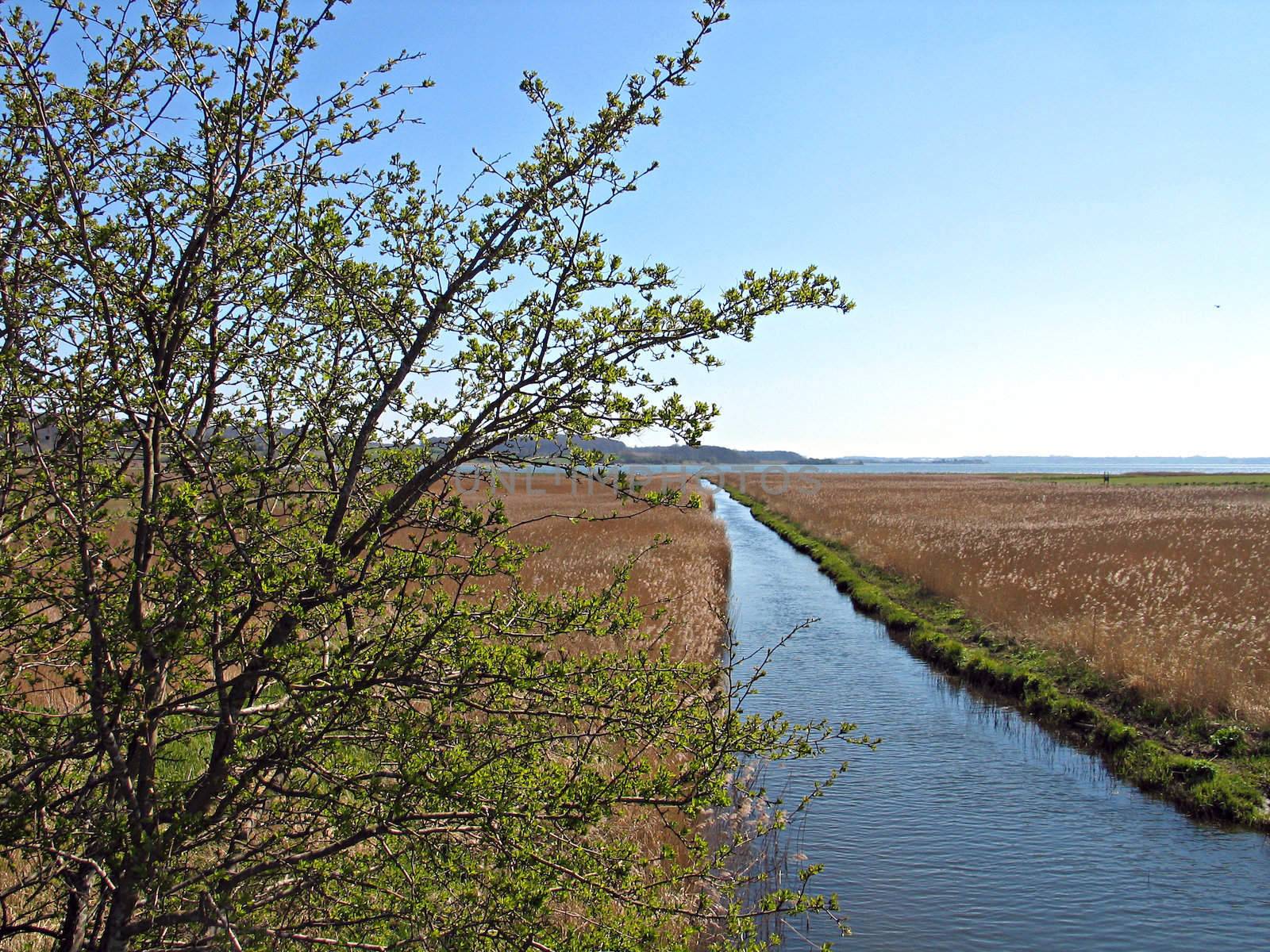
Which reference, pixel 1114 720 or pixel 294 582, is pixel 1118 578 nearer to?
pixel 1114 720

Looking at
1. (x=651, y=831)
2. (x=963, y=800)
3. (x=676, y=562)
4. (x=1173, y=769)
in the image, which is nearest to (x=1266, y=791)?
(x=1173, y=769)

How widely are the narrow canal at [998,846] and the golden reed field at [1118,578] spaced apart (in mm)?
2551

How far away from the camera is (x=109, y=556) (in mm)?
4355

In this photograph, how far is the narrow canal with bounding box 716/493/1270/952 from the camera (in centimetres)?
931

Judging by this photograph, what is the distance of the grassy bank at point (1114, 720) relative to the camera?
1209 cm

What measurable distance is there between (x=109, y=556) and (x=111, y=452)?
3.54ft

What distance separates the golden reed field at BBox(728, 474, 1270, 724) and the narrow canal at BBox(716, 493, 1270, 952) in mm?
2551

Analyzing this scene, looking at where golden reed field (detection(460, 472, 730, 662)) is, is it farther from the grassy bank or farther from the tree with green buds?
the grassy bank

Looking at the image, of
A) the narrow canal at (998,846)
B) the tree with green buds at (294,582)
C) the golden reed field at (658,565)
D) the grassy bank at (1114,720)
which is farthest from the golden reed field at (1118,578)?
the tree with green buds at (294,582)

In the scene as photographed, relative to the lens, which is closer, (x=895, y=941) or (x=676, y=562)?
(x=895, y=941)

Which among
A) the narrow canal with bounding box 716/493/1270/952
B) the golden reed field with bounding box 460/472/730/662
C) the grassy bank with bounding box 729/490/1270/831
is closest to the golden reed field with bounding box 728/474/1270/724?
the grassy bank with bounding box 729/490/1270/831

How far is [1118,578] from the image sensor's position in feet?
77.3

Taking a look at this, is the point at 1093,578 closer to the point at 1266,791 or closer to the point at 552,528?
the point at 1266,791

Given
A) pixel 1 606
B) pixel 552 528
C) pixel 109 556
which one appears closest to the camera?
pixel 1 606
